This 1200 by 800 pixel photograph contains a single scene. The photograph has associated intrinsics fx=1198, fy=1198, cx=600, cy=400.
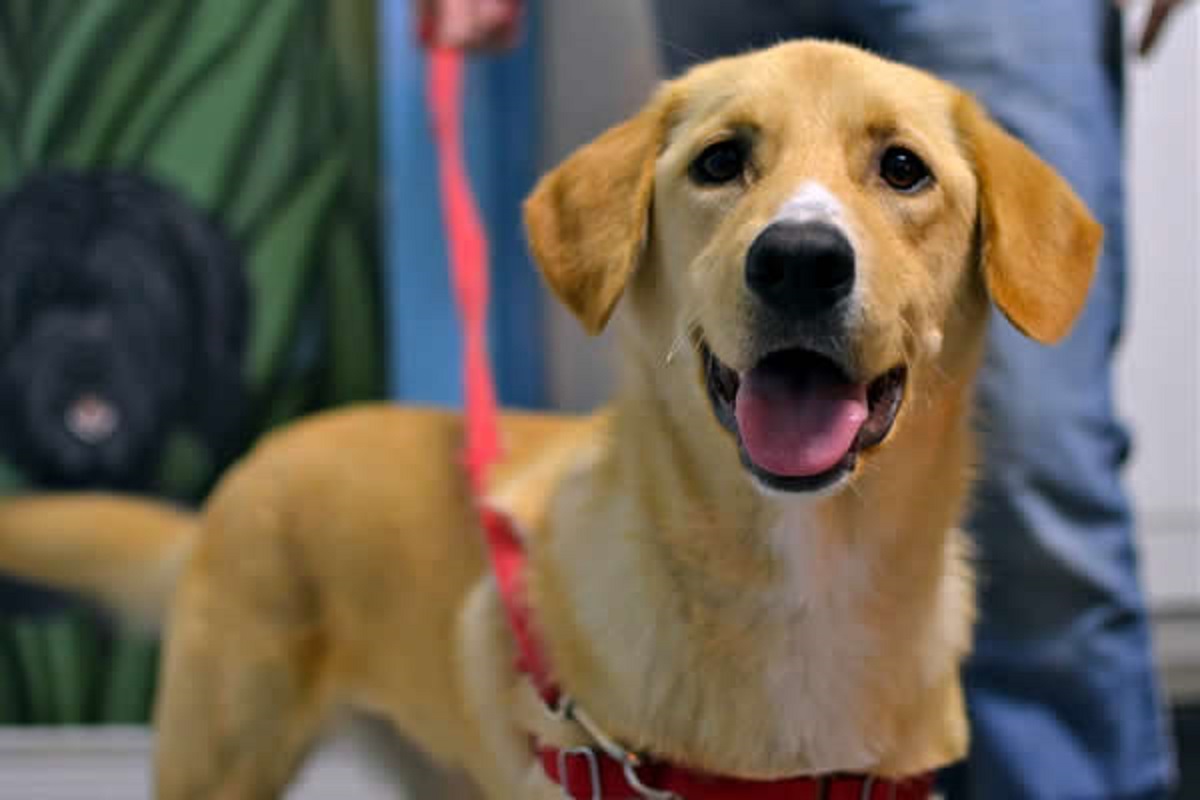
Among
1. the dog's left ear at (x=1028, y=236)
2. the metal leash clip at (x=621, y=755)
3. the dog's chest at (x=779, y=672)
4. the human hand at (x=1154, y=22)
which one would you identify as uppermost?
the human hand at (x=1154, y=22)

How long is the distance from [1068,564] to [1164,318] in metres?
1.24

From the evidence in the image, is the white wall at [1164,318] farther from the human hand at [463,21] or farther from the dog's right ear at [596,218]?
the dog's right ear at [596,218]

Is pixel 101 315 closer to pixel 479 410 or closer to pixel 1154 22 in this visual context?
pixel 479 410

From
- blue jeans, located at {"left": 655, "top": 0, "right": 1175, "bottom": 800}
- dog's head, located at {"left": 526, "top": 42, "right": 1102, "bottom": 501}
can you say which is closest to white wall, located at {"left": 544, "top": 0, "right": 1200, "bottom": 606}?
blue jeans, located at {"left": 655, "top": 0, "right": 1175, "bottom": 800}

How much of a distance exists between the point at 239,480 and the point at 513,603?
1.85 feet

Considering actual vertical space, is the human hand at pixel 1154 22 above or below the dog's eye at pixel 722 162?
above

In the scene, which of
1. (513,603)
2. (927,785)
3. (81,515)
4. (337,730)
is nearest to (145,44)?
(81,515)

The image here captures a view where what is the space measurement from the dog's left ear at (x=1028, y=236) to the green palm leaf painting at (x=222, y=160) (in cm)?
147

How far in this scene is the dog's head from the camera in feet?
2.64

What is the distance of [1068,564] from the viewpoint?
3.91 feet

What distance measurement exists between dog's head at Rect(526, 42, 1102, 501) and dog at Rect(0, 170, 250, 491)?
4.54 feet

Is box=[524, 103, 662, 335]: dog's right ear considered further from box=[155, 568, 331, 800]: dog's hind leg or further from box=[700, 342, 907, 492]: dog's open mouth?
box=[155, 568, 331, 800]: dog's hind leg

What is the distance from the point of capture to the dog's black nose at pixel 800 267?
78cm

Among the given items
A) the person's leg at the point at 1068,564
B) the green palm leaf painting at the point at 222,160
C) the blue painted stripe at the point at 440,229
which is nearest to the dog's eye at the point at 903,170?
the person's leg at the point at 1068,564
